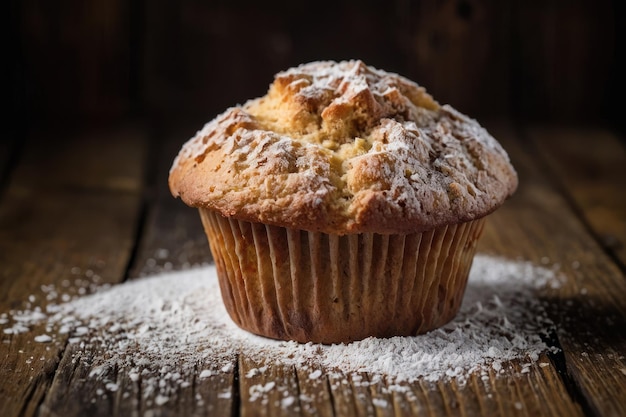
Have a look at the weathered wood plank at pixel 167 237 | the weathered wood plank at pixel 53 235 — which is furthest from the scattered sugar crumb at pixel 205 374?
the weathered wood plank at pixel 167 237

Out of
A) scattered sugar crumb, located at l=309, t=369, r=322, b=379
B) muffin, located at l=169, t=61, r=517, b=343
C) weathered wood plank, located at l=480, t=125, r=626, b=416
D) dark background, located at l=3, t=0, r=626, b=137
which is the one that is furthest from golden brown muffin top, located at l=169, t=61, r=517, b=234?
dark background, located at l=3, t=0, r=626, b=137

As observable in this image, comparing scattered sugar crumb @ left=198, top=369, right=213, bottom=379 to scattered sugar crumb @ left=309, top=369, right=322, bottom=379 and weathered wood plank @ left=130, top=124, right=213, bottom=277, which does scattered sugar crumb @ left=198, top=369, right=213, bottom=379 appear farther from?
weathered wood plank @ left=130, top=124, right=213, bottom=277

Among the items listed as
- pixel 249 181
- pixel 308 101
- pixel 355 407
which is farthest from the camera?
pixel 308 101

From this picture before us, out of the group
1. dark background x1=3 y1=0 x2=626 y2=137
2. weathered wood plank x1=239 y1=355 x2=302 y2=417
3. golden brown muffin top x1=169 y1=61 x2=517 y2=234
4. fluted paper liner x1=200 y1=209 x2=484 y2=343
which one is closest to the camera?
weathered wood plank x1=239 y1=355 x2=302 y2=417

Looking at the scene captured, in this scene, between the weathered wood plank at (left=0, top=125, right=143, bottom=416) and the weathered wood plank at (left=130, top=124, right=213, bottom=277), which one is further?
the weathered wood plank at (left=130, top=124, right=213, bottom=277)

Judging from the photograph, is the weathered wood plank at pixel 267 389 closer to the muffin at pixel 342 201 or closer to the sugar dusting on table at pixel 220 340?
the sugar dusting on table at pixel 220 340

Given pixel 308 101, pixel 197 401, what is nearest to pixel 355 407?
pixel 197 401

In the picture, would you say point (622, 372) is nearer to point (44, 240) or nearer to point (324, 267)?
point (324, 267)
